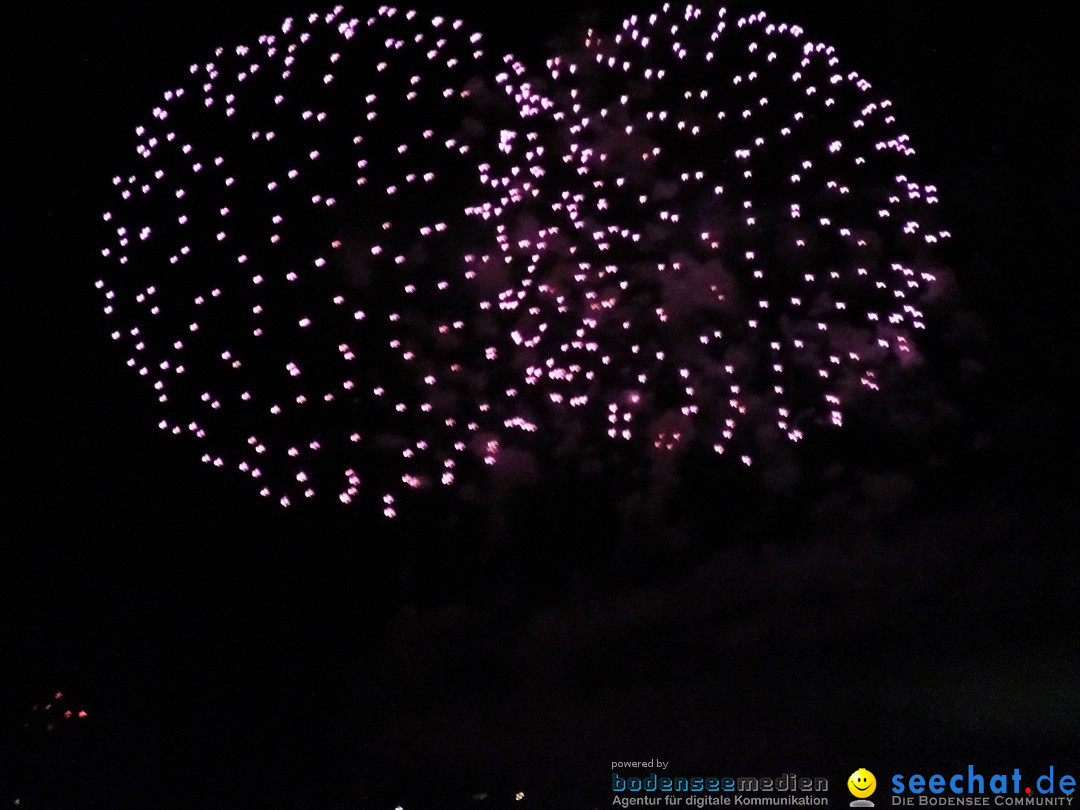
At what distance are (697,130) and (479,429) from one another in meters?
2.29

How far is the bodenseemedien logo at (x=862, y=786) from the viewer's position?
27.9 ft

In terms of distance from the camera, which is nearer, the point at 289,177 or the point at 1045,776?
the point at 289,177

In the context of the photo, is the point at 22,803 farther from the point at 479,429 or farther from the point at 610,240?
the point at 610,240

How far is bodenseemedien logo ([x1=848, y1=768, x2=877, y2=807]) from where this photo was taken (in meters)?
8.51

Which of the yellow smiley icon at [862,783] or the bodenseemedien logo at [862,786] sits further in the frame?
the yellow smiley icon at [862,783]

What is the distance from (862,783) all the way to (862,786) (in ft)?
0.11

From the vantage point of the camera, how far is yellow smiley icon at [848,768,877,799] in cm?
861

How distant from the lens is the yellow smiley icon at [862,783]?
8609mm

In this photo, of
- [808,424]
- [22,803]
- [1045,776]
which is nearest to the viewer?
[808,424]

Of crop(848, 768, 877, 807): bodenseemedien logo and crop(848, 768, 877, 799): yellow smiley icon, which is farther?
crop(848, 768, 877, 799): yellow smiley icon

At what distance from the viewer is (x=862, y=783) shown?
8.72m

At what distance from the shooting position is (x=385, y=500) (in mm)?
7309

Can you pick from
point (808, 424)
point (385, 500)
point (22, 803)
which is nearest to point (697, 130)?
point (808, 424)

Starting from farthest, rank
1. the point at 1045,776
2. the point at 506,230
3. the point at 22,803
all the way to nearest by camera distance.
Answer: the point at 22,803
the point at 1045,776
the point at 506,230
